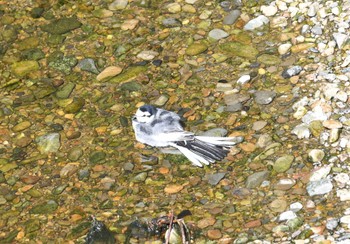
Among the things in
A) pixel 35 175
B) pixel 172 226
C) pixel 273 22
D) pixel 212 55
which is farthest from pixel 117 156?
pixel 273 22

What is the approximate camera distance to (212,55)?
30.4 feet

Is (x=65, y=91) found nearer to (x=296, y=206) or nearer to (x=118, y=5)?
(x=118, y=5)

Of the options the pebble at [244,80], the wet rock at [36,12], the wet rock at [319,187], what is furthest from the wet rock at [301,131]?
the wet rock at [36,12]

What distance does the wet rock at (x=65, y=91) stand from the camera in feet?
29.5

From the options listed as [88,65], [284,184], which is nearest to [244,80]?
[284,184]

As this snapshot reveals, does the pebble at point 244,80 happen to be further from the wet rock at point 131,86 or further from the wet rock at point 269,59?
the wet rock at point 131,86

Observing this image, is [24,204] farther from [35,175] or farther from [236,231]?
[236,231]

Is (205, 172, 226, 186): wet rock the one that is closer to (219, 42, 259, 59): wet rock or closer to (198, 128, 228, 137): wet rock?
(198, 128, 228, 137): wet rock

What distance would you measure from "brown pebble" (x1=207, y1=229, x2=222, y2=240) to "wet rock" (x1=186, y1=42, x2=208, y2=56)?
2.90 meters

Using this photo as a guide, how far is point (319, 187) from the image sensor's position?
23.7ft

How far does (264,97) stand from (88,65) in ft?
7.21

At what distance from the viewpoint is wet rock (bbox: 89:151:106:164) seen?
8.05 meters

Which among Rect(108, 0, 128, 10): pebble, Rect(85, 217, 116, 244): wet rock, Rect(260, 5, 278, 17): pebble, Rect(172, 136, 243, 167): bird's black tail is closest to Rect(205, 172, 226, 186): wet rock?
Rect(172, 136, 243, 167): bird's black tail

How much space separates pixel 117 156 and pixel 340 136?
224 cm
